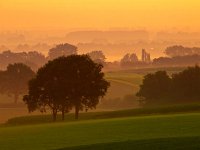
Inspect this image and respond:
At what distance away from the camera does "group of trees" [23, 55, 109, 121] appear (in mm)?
Answer: 76562

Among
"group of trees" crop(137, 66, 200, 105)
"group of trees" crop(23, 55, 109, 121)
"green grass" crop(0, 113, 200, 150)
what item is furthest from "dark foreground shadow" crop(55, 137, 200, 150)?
"group of trees" crop(137, 66, 200, 105)

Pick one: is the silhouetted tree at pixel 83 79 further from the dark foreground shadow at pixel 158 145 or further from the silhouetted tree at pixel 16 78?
the silhouetted tree at pixel 16 78

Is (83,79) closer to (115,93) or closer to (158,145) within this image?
(158,145)

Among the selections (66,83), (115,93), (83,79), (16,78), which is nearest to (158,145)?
(66,83)

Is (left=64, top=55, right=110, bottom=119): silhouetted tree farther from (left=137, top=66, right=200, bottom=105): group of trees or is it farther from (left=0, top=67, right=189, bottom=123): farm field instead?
(left=137, top=66, right=200, bottom=105): group of trees

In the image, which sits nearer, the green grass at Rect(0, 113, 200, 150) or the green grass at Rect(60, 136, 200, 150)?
the green grass at Rect(60, 136, 200, 150)

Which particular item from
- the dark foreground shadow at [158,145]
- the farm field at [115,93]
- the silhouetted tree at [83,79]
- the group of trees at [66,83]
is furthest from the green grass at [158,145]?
the farm field at [115,93]

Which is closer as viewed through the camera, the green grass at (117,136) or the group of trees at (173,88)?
the green grass at (117,136)

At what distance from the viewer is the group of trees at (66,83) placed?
7656 cm

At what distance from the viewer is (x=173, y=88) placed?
337ft

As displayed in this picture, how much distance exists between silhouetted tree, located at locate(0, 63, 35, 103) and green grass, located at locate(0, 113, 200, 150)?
93736mm

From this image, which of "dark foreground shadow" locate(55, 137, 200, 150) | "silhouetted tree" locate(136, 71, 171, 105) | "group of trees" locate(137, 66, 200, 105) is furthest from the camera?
"silhouetted tree" locate(136, 71, 171, 105)

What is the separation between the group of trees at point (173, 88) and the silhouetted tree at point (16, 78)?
137 ft

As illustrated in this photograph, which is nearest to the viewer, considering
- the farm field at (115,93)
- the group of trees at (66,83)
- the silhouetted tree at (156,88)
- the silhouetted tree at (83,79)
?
the group of trees at (66,83)
